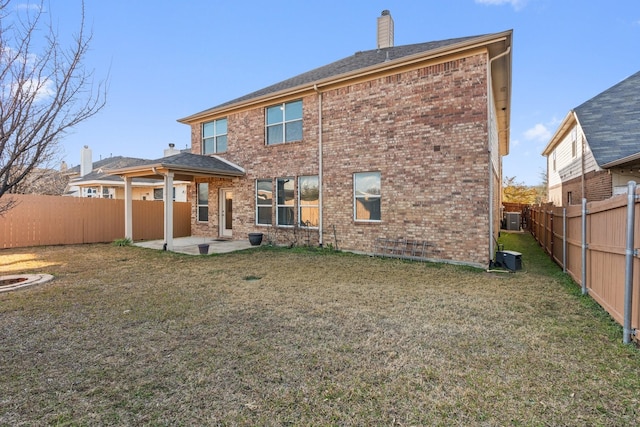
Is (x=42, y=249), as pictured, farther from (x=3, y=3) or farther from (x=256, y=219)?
(x=3, y=3)

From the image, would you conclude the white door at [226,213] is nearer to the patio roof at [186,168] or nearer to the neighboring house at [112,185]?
the patio roof at [186,168]

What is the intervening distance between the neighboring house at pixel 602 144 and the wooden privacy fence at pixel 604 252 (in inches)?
122

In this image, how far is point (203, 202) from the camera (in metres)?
14.9

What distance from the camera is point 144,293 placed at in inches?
230

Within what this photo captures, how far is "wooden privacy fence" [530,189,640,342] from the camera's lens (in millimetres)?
3644

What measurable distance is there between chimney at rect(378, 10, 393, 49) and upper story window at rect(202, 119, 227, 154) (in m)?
7.46

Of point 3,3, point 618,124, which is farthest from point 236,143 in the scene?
point 618,124

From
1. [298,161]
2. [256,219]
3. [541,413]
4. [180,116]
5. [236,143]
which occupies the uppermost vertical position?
[180,116]

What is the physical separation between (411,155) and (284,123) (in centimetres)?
523

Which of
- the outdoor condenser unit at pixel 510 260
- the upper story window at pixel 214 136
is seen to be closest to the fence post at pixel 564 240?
the outdoor condenser unit at pixel 510 260

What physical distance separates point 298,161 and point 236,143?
11.6 ft

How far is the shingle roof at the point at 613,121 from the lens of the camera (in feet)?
33.2

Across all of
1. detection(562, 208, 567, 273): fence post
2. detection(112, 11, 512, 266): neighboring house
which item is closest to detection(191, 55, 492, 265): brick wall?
detection(112, 11, 512, 266): neighboring house

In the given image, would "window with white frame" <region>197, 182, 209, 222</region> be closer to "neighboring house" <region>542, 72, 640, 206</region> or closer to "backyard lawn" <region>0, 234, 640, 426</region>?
"backyard lawn" <region>0, 234, 640, 426</region>
